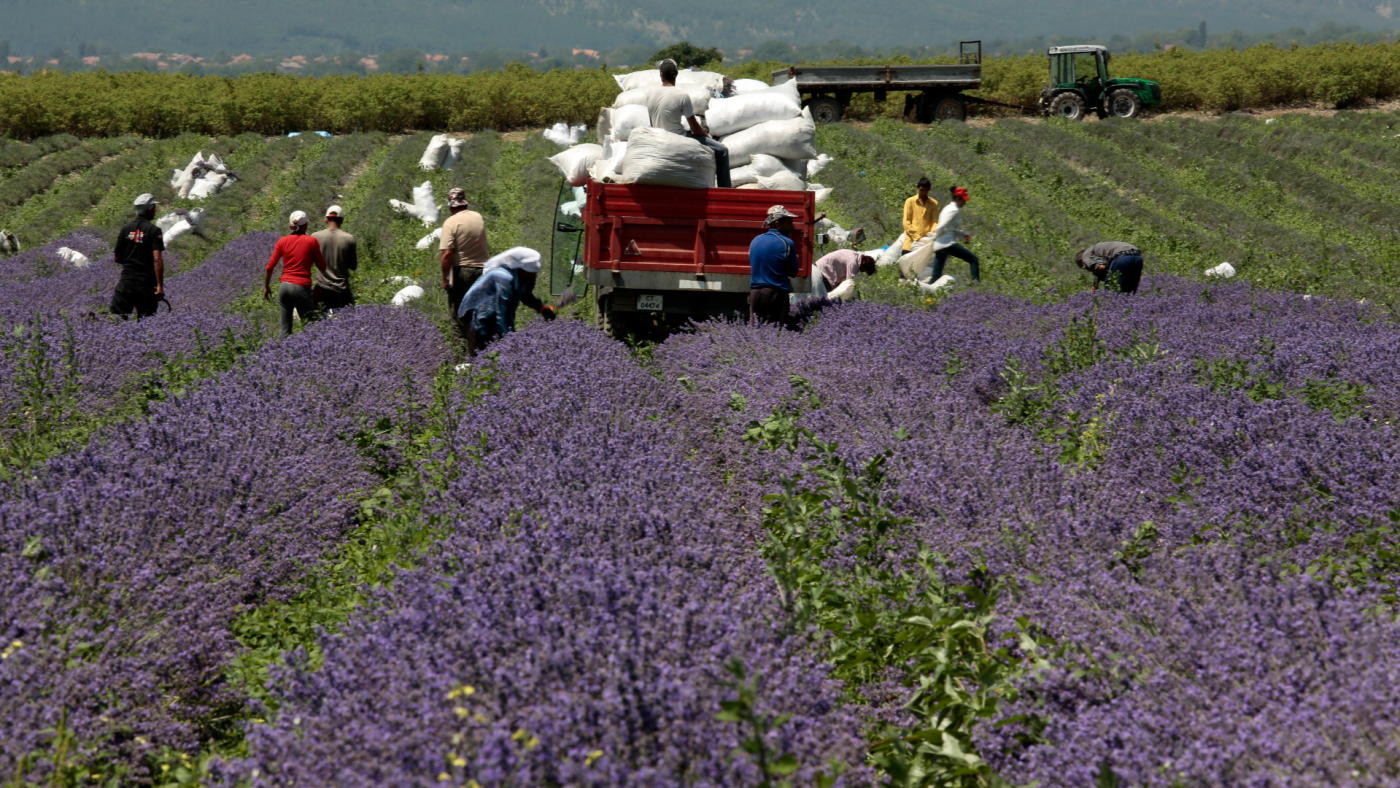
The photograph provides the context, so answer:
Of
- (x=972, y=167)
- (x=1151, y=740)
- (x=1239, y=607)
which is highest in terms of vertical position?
(x=972, y=167)

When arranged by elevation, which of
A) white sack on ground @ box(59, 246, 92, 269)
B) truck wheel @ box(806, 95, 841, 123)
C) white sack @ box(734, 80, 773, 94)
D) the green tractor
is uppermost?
the green tractor

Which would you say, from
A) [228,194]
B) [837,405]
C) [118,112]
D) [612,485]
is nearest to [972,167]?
[228,194]

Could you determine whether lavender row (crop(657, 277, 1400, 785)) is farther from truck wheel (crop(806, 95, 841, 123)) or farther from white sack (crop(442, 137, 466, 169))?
truck wheel (crop(806, 95, 841, 123))

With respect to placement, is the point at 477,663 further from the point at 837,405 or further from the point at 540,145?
the point at 540,145

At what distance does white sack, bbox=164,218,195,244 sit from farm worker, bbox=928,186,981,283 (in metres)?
12.9

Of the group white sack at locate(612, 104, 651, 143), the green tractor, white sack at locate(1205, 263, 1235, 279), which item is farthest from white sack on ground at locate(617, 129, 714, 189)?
the green tractor

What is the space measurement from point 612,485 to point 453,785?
170 cm

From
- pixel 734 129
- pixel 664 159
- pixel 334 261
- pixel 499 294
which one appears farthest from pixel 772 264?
pixel 734 129

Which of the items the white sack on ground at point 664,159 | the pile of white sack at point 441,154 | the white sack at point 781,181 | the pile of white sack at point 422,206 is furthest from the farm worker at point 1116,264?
the pile of white sack at point 441,154

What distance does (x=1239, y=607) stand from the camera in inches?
107

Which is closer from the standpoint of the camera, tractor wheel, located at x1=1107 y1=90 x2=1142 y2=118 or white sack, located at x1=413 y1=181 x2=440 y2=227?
white sack, located at x1=413 y1=181 x2=440 y2=227

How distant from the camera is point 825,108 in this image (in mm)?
28500

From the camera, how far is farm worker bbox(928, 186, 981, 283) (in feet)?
37.1

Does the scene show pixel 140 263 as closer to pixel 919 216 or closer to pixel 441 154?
pixel 919 216
